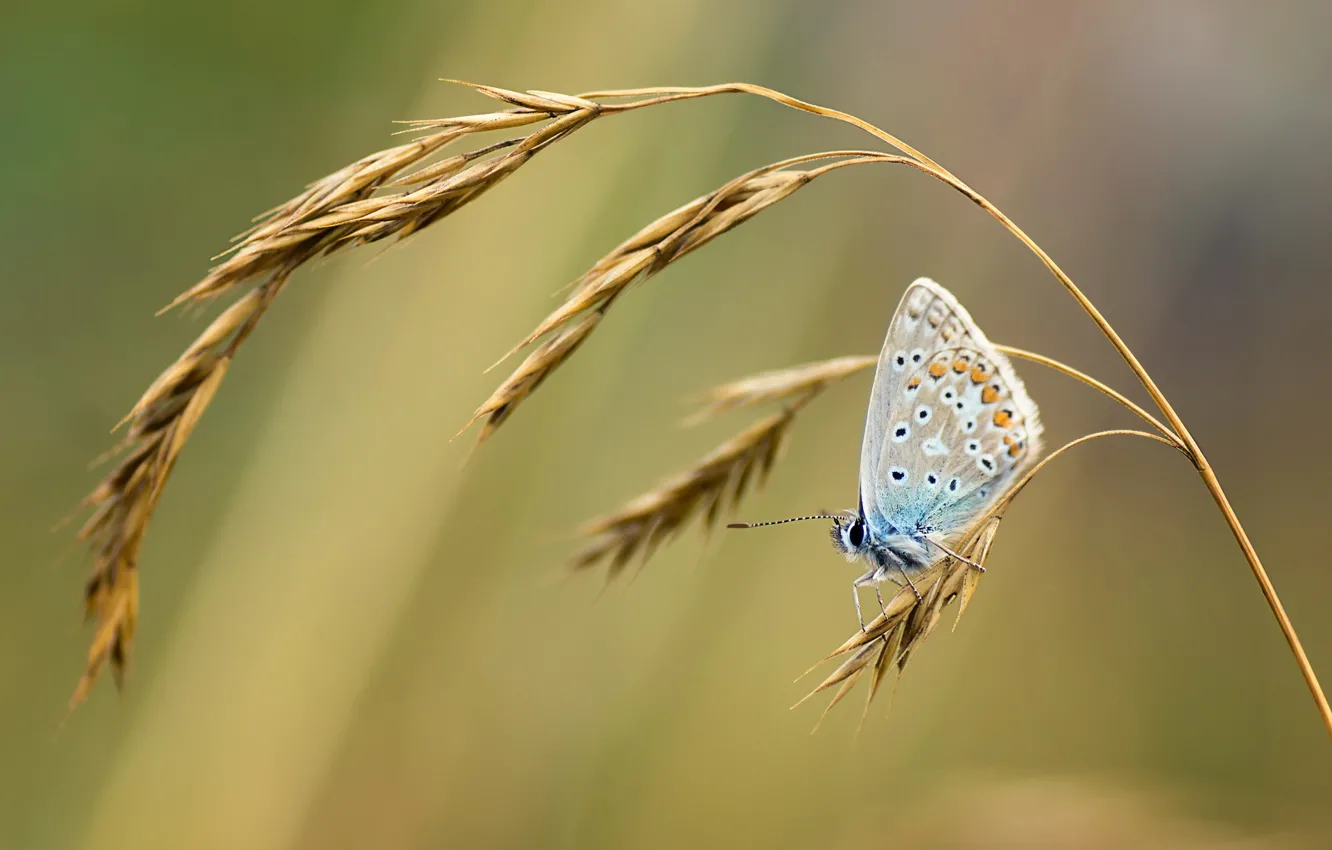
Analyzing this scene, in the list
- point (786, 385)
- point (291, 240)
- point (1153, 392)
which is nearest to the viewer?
point (1153, 392)

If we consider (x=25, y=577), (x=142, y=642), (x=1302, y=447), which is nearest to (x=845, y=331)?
(x=1302, y=447)

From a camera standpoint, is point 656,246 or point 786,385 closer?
point 656,246

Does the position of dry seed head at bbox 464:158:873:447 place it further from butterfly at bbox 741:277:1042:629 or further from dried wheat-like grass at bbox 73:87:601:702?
butterfly at bbox 741:277:1042:629

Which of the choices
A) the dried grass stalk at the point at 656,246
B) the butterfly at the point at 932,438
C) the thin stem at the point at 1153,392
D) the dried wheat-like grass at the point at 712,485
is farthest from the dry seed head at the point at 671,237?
the dried wheat-like grass at the point at 712,485

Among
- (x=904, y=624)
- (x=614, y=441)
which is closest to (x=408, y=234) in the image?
(x=904, y=624)

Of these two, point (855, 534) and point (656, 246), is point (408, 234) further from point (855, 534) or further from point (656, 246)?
point (855, 534)

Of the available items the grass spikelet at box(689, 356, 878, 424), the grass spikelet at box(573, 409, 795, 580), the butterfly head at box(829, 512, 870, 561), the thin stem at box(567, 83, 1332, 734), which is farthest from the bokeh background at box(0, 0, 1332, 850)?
the thin stem at box(567, 83, 1332, 734)

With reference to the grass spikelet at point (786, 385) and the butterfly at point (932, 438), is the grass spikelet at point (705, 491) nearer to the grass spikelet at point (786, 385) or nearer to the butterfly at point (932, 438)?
the grass spikelet at point (786, 385)
